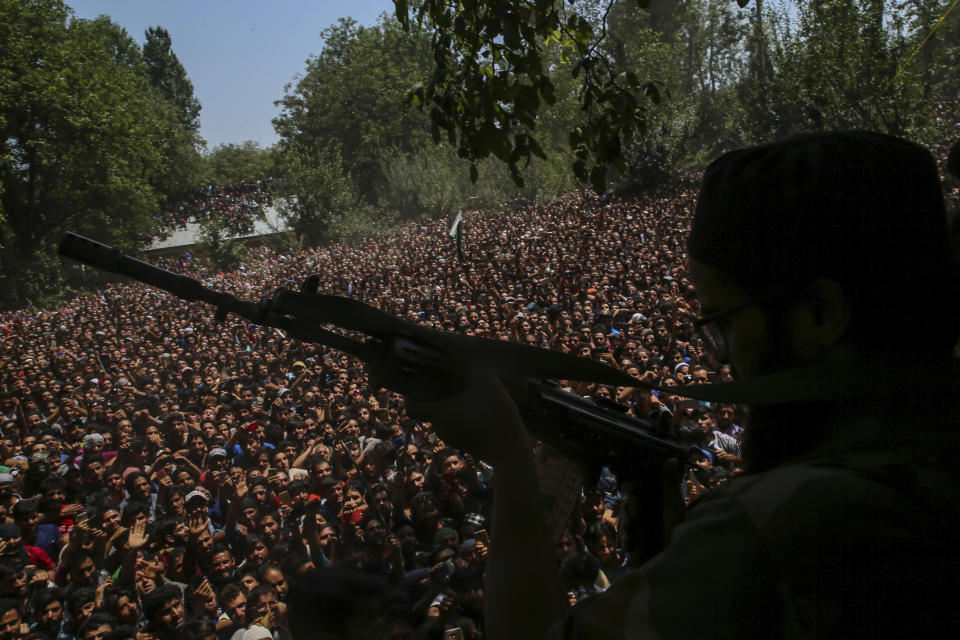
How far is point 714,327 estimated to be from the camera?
0.97 metres

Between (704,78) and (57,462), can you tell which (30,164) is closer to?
(57,462)

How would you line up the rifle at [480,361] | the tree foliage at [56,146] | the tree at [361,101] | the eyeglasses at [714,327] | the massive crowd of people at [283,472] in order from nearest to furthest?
the eyeglasses at [714,327] < the rifle at [480,361] < the massive crowd of people at [283,472] < the tree foliage at [56,146] < the tree at [361,101]

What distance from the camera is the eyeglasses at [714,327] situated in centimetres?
87

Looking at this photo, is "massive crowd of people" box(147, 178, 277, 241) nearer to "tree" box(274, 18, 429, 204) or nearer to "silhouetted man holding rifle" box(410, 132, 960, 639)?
"tree" box(274, 18, 429, 204)

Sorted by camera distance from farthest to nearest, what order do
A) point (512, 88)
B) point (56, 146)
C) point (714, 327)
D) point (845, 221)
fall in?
point (56, 146) → point (512, 88) → point (714, 327) → point (845, 221)

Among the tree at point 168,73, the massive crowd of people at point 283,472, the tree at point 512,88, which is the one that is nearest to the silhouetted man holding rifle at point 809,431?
the massive crowd of people at point 283,472

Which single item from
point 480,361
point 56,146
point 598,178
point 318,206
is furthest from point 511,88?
point 318,206

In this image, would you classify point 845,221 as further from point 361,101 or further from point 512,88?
point 361,101

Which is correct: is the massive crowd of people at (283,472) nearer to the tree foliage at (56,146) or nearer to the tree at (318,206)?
the tree foliage at (56,146)

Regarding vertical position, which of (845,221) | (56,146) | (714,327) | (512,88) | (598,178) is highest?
(56,146)

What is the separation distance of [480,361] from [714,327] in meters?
0.37

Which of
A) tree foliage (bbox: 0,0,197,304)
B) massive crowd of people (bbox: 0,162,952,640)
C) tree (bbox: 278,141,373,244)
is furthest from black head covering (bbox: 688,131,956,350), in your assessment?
tree (bbox: 278,141,373,244)

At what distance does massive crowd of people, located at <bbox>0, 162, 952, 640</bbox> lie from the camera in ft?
13.6

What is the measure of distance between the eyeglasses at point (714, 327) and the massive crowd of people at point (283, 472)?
34 centimetres
